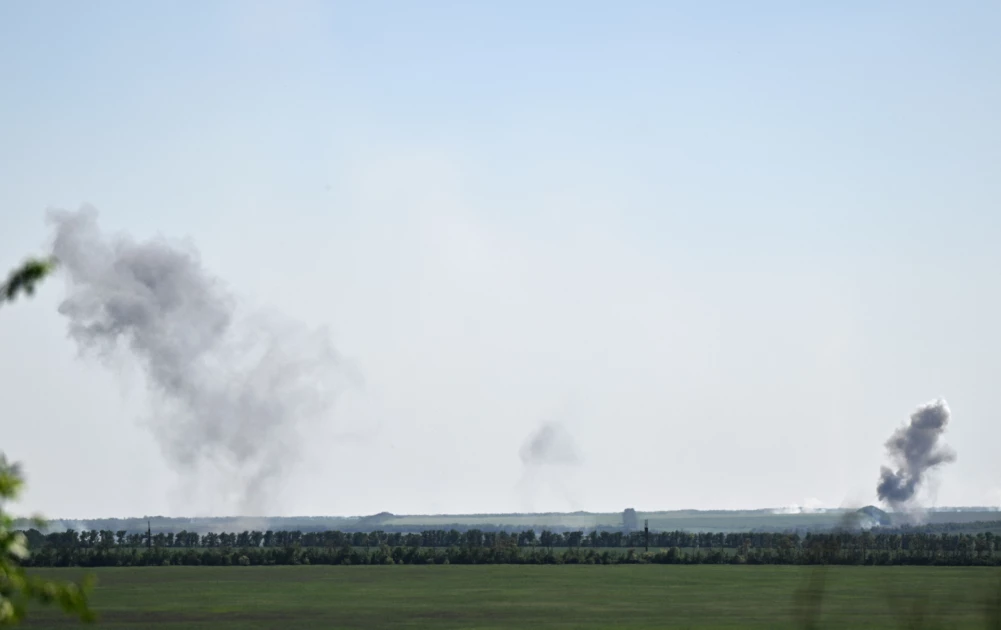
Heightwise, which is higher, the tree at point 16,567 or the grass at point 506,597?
→ the tree at point 16,567

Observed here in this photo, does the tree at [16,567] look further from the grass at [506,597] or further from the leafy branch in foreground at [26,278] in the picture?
the grass at [506,597]

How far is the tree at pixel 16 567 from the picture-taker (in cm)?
664

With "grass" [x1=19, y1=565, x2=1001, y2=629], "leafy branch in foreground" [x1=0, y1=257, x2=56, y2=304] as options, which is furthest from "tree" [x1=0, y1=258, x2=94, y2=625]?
"grass" [x1=19, y1=565, x2=1001, y2=629]

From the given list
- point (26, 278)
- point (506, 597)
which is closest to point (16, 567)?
point (26, 278)

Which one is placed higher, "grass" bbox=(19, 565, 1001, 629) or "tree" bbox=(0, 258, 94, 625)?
"tree" bbox=(0, 258, 94, 625)

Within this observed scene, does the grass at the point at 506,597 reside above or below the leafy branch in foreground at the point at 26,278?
below

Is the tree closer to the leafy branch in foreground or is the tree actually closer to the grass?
the leafy branch in foreground

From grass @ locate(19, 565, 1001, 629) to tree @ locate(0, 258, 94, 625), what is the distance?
2797 cm

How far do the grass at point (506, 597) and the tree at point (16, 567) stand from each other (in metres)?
28.0

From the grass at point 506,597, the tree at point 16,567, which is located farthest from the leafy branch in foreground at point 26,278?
the grass at point 506,597

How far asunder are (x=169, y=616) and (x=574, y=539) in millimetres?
83123

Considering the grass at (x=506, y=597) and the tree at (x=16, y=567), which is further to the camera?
the grass at (x=506, y=597)

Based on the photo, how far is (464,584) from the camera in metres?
64.6

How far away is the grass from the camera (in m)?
44.6
